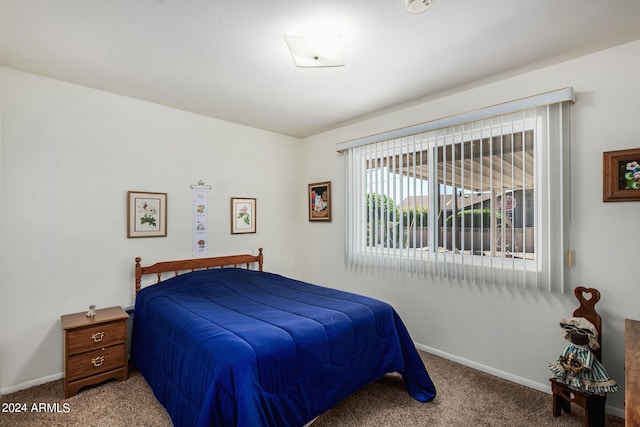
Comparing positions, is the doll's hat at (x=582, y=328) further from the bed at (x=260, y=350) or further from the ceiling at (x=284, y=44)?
the ceiling at (x=284, y=44)

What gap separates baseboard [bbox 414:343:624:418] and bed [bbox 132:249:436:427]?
0.68 metres

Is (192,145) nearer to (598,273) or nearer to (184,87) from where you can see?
(184,87)

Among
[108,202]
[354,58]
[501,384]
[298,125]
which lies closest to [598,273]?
[501,384]

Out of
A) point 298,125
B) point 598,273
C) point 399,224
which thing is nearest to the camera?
point 598,273

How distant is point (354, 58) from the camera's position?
7.32 ft

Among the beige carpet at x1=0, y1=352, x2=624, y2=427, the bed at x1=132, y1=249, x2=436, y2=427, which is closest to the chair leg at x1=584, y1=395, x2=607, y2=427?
the beige carpet at x1=0, y1=352, x2=624, y2=427

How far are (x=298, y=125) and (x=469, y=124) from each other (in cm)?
196

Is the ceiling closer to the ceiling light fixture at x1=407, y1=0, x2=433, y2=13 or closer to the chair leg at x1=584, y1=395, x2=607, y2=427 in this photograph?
the ceiling light fixture at x1=407, y1=0, x2=433, y2=13

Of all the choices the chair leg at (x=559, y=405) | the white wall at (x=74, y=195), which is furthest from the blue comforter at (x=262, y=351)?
the chair leg at (x=559, y=405)

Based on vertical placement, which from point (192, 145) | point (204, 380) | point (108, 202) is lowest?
point (204, 380)

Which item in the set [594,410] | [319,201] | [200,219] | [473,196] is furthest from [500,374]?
[200,219]

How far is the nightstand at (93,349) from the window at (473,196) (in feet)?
7.97

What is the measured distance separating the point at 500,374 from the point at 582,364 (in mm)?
752

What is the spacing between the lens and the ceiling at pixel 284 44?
169 cm
